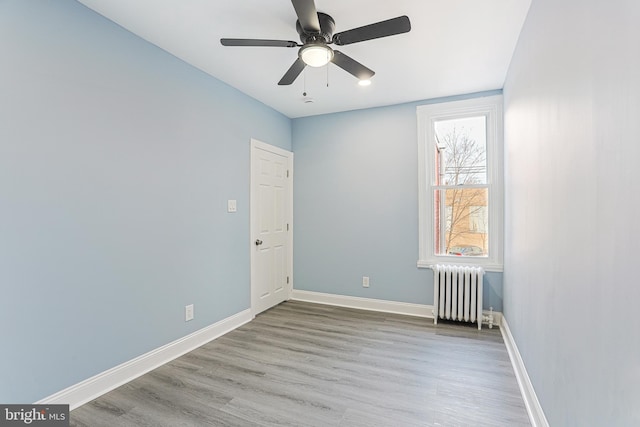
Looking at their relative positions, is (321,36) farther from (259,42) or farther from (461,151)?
(461,151)

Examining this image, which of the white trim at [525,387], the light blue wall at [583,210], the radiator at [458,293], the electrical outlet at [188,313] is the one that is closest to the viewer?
the light blue wall at [583,210]

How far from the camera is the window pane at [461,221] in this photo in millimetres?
3641

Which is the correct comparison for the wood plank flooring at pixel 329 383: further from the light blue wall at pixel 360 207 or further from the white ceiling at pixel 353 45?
the white ceiling at pixel 353 45

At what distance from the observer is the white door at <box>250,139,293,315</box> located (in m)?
3.79

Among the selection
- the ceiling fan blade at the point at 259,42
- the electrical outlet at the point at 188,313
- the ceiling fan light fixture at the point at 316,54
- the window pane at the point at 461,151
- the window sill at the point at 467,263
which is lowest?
the electrical outlet at the point at 188,313

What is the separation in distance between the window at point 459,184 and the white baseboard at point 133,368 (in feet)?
8.39

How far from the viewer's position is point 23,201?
1794 millimetres

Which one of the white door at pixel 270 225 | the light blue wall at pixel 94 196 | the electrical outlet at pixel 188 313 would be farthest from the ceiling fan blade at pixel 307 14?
the electrical outlet at pixel 188 313

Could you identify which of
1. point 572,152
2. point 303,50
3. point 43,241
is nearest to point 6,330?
point 43,241

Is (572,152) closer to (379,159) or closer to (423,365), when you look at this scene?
(423,365)

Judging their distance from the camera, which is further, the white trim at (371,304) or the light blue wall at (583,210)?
the white trim at (371,304)

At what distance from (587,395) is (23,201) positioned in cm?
295

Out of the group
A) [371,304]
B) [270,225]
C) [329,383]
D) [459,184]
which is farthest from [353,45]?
[371,304]

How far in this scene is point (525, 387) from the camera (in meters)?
2.09
